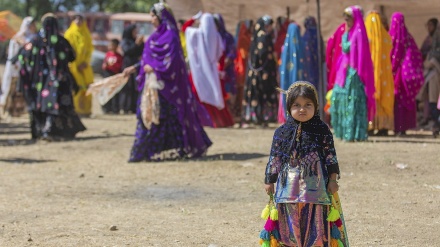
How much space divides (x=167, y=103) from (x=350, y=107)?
2563 millimetres

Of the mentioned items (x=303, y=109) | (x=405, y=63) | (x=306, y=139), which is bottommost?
(x=306, y=139)

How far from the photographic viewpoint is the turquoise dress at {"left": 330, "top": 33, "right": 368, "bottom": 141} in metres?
12.2

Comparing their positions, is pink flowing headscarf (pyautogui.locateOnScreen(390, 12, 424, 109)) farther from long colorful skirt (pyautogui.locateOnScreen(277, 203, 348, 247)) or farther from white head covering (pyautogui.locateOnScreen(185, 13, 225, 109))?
long colorful skirt (pyautogui.locateOnScreen(277, 203, 348, 247))

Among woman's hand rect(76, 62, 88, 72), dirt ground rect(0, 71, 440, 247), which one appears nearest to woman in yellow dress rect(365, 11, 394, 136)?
dirt ground rect(0, 71, 440, 247)

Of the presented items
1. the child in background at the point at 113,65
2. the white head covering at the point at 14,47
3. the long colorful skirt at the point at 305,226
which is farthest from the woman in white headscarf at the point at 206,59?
the long colorful skirt at the point at 305,226

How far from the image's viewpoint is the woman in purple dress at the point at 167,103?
1070 cm

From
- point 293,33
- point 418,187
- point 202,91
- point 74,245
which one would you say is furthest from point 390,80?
point 74,245

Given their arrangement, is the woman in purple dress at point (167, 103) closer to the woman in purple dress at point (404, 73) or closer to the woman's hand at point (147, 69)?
the woman's hand at point (147, 69)

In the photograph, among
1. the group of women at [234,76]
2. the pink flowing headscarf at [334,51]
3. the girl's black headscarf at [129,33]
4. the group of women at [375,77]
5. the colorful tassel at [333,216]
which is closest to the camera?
the colorful tassel at [333,216]

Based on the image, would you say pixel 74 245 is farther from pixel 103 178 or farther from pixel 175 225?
pixel 103 178

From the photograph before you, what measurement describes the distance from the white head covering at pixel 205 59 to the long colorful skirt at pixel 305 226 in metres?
9.70

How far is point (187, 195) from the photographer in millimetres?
8727

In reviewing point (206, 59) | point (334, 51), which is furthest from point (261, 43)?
point (334, 51)

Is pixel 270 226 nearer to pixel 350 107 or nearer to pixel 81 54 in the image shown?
pixel 350 107
